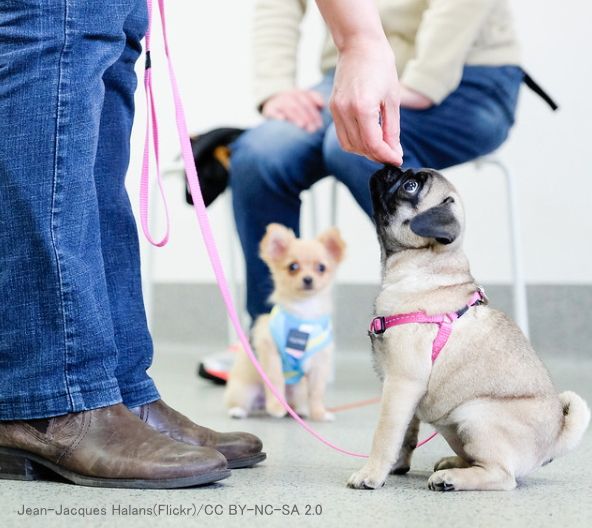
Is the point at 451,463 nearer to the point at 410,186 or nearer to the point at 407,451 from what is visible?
the point at 407,451

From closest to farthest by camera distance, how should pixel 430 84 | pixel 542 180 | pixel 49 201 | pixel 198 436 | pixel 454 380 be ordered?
pixel 49 201
pixel 454 380
pixel 198 436
pixel 430 84
pixel 542 180

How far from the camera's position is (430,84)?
1799 mm

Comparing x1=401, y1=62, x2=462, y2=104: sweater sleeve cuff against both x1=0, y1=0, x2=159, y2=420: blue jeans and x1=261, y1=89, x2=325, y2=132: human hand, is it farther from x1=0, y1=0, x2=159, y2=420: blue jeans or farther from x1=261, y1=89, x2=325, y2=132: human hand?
x1=0, y1=0, x2=159, y2=420: blue jeans

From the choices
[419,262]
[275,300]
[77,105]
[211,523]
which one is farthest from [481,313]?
[275,300]

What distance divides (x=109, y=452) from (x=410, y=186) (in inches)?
21.2

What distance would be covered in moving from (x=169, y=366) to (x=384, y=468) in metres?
1.70

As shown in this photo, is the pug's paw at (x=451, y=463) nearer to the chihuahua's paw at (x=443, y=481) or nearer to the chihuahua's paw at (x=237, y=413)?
the chihuahua's paw at (x=443, y=481)

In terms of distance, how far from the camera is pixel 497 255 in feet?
9.39

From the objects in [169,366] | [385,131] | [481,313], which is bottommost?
[169,366]

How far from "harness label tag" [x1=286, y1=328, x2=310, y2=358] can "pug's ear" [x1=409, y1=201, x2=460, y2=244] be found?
2.59 ft

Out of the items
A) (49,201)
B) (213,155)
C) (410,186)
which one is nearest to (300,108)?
(213,155)

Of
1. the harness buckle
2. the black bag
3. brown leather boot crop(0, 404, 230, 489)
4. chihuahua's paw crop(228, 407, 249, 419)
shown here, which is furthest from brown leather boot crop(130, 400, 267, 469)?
the black bag

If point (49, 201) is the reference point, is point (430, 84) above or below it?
above

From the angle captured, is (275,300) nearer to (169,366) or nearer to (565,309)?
(169,366)
